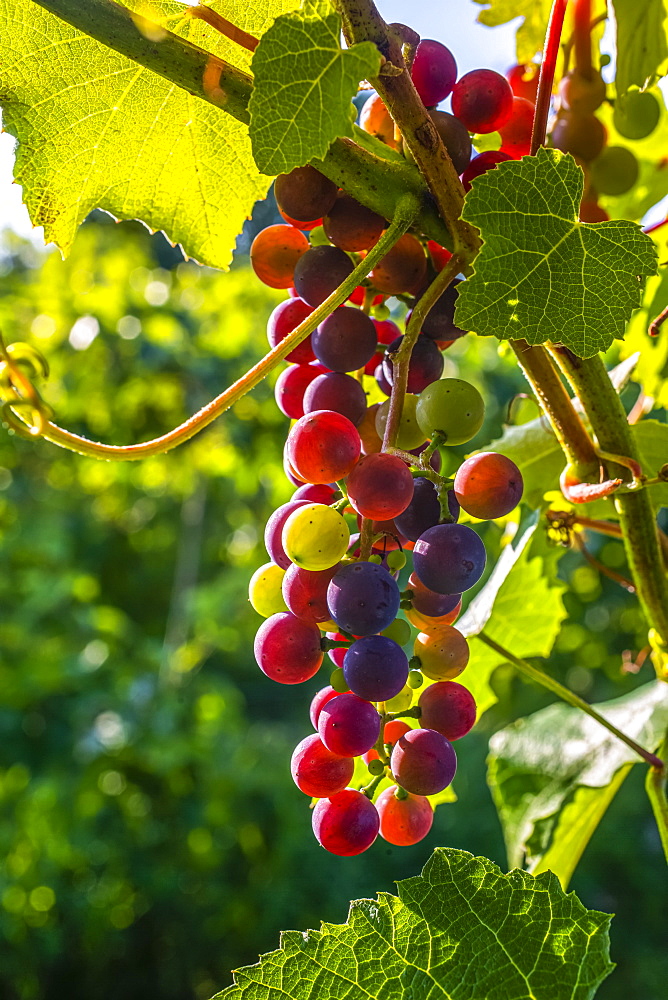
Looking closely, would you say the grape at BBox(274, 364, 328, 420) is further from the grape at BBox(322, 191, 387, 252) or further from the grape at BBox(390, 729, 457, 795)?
the grape at BBox(390, 729, 457, 795)

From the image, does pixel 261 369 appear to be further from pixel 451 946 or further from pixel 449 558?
pixel 451 946

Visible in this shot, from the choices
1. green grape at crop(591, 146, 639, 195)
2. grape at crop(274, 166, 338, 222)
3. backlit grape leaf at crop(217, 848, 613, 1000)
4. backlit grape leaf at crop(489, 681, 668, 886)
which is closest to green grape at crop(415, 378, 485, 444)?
grape at crop(274, 166, 338, 222)

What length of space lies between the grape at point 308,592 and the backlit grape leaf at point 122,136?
0.24 metres

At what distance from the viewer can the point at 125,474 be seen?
420cm

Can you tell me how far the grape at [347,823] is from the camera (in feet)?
1.40

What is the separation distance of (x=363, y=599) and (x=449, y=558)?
0.05m

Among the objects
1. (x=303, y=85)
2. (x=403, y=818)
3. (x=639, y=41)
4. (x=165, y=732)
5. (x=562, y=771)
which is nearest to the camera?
(x=303, y=85)

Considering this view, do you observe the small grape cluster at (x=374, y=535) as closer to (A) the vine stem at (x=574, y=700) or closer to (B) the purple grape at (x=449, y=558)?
A: (B) the purple grape at (x=449, y=558)

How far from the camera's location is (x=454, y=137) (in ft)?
1.47

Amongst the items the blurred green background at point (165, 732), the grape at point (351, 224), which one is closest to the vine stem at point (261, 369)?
the grape at point (351, 224)

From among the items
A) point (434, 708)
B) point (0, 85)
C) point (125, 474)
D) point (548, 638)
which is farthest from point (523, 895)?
point (125, 474)

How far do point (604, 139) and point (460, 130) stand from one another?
24 centimetres

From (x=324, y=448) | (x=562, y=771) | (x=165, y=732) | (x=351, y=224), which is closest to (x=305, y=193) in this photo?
(x=351, y=224)

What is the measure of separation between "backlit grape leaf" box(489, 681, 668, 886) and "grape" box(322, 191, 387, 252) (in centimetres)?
52
